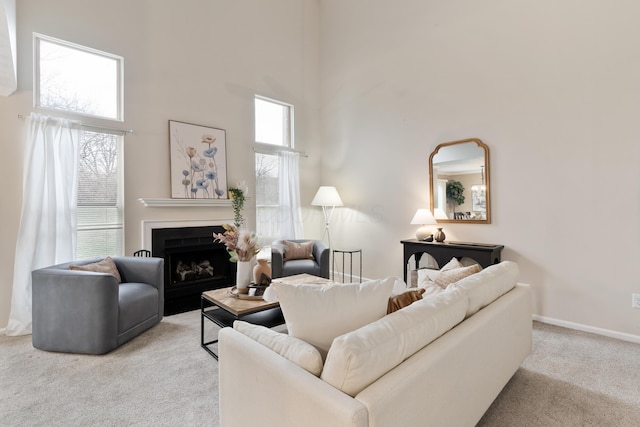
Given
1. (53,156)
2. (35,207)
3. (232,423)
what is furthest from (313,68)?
(232,423)

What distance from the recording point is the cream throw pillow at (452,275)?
82.1 inches

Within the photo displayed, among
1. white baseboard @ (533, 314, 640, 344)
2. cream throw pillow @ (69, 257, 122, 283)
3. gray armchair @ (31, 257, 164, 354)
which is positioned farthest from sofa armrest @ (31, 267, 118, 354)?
white baseboard @ (533, 314, 640, 344)

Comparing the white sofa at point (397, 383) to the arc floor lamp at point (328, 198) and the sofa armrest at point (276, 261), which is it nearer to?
the sofa armrest at point (276, 261)

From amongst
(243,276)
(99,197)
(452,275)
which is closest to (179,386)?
(243,276)

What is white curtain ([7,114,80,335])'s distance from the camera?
2.98m

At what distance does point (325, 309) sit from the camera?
1285 millimetres

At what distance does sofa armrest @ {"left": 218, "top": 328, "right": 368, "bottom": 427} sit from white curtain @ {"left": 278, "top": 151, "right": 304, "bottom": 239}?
3.70 m

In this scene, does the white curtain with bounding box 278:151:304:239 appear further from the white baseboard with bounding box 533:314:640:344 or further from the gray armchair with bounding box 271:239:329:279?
the white baseboard with bounding box 533:314:640:344

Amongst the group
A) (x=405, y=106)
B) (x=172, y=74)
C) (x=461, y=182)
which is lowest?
(x=461, y=182)

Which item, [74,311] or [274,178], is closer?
[74,311]

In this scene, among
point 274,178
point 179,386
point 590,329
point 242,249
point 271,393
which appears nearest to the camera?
point 271,393

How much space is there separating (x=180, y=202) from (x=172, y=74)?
5.35 ft

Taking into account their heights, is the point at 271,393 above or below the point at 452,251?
below

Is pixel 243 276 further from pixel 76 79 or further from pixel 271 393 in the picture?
pixel 76 79
